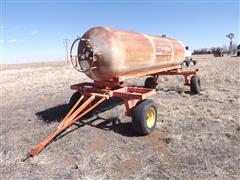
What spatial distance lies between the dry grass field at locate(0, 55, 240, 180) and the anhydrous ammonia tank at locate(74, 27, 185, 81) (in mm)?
1277

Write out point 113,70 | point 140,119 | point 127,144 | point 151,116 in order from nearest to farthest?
point 127,144
point 140,119
point 113,70
point 151,116

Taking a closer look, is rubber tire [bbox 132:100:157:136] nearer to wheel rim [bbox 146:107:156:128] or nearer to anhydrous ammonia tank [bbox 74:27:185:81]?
wheel rim [bbox 146:107:156:128]

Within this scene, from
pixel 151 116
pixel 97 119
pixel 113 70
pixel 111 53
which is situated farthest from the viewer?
pixel 97 119

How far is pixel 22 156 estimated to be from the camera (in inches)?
178

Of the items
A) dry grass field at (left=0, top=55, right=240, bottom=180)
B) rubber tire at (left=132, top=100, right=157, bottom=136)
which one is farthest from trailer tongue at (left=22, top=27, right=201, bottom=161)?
dry grass field at (left=0, top=55, right=240, bottom=180)

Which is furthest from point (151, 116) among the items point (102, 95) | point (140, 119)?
point (102, 95)

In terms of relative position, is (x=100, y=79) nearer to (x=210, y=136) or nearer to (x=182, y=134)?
(x=182, y=134)

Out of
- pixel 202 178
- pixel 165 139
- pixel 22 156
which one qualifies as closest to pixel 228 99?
pixel 165 139

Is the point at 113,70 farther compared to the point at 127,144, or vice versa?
the point at 113,70

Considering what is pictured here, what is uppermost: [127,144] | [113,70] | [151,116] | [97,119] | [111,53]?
[111,53]

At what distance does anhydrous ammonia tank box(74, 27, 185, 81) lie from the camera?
526cm

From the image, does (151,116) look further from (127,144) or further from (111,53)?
(111,53)

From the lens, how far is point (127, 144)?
4754mm

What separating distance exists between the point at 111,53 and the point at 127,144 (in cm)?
187
